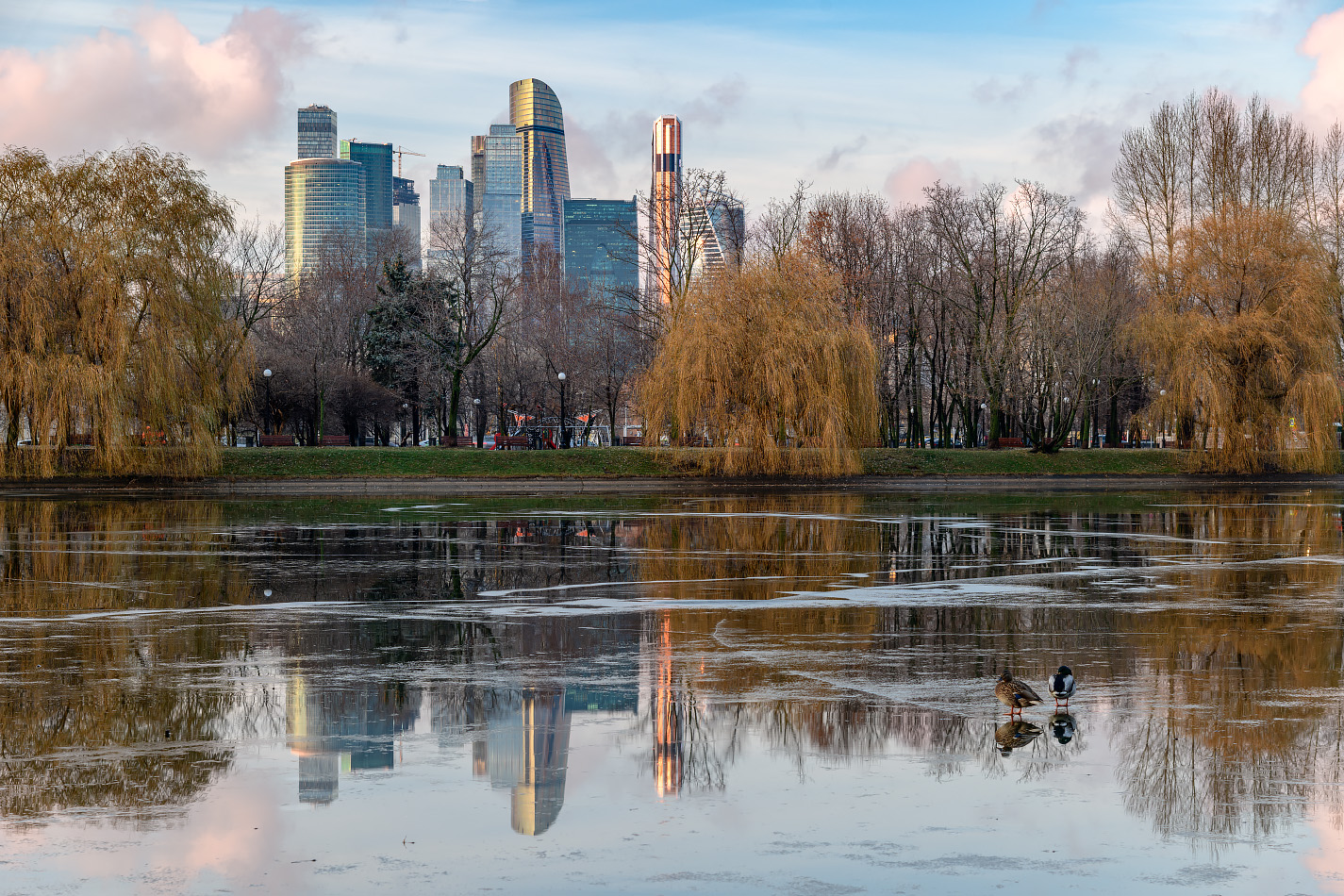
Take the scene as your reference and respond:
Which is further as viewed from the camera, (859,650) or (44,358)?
(44,358)

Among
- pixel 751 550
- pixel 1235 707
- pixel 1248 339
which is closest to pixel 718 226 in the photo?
pixel 1248 339

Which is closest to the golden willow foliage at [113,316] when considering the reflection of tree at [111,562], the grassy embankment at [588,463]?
the grassy embankment at [588,463]

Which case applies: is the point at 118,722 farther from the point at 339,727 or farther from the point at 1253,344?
the point at 1253,344

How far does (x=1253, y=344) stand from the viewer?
48312 millimetres

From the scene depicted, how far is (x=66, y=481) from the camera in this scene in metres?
42.3

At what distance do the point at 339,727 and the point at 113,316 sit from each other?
36750 mm

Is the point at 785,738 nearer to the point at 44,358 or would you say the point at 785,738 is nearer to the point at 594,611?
the point at 594,611

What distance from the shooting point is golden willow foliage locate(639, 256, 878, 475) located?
1806 inches

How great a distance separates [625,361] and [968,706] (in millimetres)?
67917

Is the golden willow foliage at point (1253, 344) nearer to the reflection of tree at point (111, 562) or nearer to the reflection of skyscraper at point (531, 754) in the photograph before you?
the reflection of tree at point (111, 562)

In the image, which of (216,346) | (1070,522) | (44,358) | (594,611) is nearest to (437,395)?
(216,346)

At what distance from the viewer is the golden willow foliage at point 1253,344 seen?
158 feet

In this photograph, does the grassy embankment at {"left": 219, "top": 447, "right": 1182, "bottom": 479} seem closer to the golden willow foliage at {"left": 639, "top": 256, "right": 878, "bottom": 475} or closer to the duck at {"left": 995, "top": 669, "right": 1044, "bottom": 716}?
the golden willow foliage at {"left": 639, "top": 256, "right": 878, "bottom": 475}

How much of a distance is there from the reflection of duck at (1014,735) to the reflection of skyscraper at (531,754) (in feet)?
9.02
